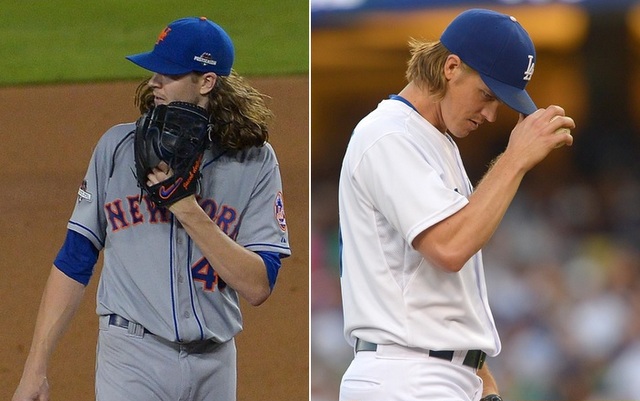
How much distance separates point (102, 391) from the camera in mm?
2004

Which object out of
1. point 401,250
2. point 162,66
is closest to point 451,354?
point 401,250

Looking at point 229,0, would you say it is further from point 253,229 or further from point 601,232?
point 253,229

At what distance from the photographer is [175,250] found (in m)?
2.02

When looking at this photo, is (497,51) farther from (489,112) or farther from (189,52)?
(189,52)

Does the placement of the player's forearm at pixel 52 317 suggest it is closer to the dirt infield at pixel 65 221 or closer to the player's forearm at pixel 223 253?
the player's forearm at pixel 223 253

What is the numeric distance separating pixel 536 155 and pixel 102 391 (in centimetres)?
102

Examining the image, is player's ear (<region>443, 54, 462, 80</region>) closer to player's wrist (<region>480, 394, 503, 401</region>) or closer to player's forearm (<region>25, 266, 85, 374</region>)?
player's wrist (<region>480, 394, 503, 401</region>)

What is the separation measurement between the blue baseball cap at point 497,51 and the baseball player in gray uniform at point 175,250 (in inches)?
22.4

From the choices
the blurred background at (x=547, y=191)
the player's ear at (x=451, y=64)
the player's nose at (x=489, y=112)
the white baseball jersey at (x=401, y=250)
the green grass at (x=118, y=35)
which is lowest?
the blurred background at (x=547, y=191)

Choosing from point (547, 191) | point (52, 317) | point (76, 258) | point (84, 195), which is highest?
point (84, 195)

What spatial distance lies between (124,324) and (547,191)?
16.5ft

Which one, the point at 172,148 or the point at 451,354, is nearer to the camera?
Answer: the point at 451,354

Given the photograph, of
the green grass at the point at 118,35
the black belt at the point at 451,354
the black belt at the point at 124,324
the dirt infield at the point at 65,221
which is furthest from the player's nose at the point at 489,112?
the green grass at the point at 118,35

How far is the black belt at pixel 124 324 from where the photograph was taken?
77.9 inches
